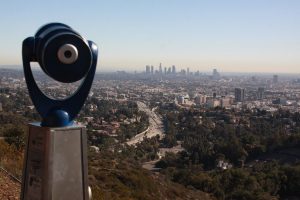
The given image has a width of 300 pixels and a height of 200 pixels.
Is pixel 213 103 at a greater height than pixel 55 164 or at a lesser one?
lesser

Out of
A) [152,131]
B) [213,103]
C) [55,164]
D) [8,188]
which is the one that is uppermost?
[55,164]

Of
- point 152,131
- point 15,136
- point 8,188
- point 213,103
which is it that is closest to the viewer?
point 8,188

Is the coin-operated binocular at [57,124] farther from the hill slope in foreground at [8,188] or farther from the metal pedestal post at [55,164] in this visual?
the hill slope in foreground at [8,188]

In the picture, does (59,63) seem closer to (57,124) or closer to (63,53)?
(63,53)

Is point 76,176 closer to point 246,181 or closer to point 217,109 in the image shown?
point 246,181

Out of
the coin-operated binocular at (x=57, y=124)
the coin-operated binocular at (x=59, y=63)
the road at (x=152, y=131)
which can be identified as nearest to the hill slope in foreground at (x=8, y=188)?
the coin-operated binocular at (x=57, y=124)

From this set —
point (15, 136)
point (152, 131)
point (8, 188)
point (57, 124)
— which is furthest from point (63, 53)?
point (152, 131)

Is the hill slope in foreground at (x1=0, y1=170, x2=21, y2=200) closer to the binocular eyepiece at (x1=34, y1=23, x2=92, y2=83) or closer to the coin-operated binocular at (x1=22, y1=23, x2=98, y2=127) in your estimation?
the coin-operated binocular at (x1=22, y1=23, x2=98, y2=127)

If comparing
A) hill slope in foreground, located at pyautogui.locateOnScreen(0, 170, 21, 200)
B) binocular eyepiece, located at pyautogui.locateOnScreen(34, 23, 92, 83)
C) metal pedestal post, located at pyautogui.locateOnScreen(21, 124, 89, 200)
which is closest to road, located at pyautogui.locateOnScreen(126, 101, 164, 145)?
hill slope in foreground, located at pyautogui.locateOnScreen(0, 170, 21, 200)
